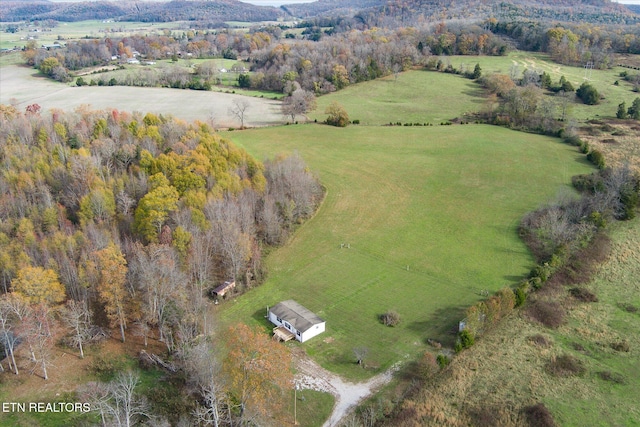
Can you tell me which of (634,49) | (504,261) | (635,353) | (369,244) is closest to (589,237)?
(504,261)

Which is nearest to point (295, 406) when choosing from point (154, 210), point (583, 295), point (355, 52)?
point (154, 210)

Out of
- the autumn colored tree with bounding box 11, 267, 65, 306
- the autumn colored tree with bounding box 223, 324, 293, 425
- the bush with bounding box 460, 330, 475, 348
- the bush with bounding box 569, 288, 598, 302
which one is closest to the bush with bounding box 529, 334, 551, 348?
the bush with bounding box 460, 330, 475, 348

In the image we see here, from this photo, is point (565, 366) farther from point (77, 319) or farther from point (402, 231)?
point (77, 319)

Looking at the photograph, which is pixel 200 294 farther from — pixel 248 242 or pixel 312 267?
pixel 312 267

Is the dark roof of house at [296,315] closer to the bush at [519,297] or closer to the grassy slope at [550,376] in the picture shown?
the grassy slope at [550,376]

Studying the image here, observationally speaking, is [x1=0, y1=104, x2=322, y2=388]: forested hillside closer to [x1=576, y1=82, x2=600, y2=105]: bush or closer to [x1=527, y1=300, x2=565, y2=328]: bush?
[x1=527, y1=300, x2=565, y2=328]: bush
